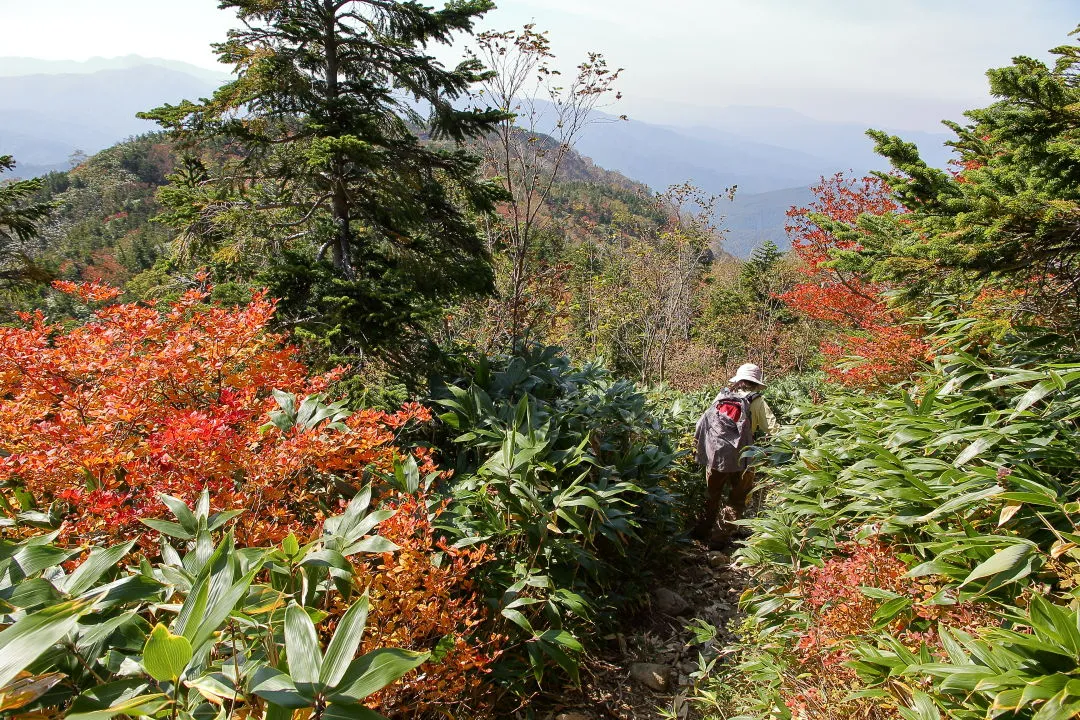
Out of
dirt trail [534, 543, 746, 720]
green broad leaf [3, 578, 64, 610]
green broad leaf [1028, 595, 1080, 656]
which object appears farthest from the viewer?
dirt trail [534, 543, 746, 720]

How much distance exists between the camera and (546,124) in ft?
21.0

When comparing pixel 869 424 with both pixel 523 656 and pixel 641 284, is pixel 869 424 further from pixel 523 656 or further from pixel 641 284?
pixel 641 284

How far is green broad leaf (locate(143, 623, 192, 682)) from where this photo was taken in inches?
37.2

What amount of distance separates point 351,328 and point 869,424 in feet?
10.6

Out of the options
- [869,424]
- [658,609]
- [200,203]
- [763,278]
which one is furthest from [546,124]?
[763,278]

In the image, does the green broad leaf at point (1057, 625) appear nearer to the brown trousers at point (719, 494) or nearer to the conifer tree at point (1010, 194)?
the conifer tree at point (1010, 194)

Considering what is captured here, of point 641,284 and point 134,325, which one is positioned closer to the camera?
point 134,325

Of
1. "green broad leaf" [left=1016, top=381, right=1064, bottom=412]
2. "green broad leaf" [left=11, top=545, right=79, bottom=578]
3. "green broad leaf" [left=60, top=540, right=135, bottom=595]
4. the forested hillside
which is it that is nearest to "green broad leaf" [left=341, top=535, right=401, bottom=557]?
the forested hillside

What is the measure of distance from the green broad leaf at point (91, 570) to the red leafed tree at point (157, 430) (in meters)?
0.28

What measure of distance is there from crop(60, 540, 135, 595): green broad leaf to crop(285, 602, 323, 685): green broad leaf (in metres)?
0.50

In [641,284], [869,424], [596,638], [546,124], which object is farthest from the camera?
[641,284]

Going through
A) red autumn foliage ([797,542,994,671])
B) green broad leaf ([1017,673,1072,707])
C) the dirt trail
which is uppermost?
green broad leaf ([1017,673,1072,707])

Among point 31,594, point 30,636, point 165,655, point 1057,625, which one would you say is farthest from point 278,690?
point 1057,625

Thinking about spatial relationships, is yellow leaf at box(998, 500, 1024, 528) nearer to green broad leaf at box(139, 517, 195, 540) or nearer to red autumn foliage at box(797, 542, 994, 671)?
red autumn foliage at box(797, 542, 994, 671)
